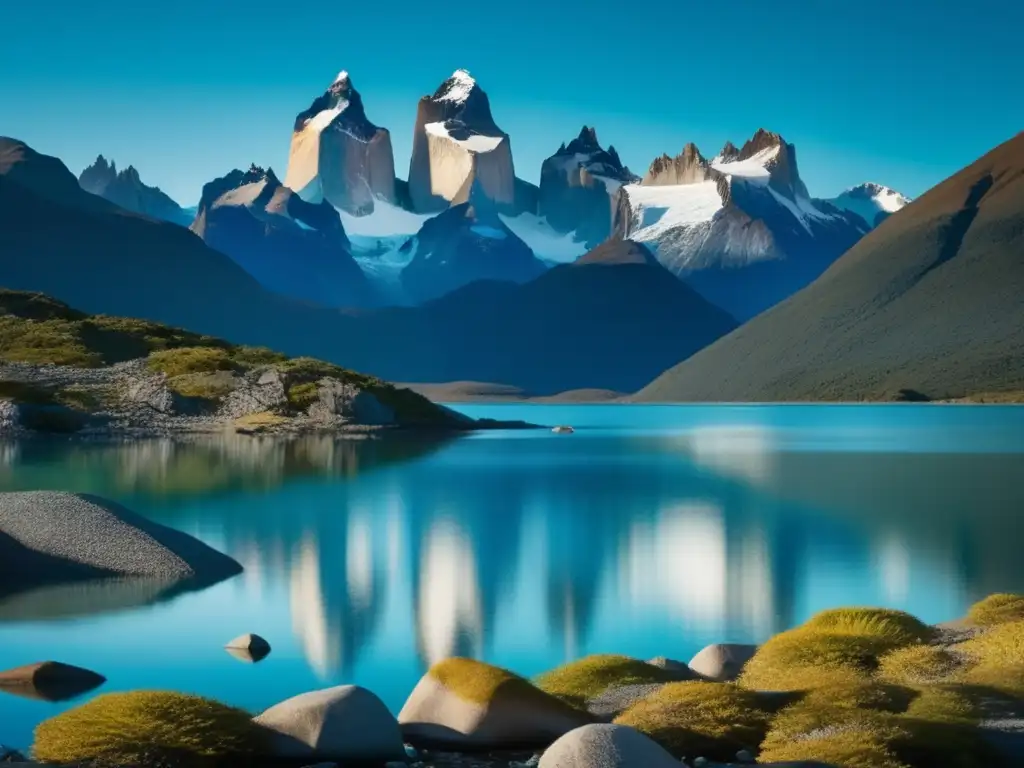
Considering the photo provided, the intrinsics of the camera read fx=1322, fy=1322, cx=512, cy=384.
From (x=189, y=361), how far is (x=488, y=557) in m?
82.9

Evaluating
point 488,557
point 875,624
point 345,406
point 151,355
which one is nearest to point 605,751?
point 875,624

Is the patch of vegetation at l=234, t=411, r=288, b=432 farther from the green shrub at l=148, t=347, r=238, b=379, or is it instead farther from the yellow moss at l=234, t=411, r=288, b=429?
the green shrub at l=148, t=347, r=238, b=379

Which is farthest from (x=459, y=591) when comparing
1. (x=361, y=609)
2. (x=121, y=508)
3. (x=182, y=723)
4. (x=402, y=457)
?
(x=402, y=457)

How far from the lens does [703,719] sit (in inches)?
545

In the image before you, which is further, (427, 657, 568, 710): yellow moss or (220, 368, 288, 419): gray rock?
(220, 368, 288, 419): gray rock

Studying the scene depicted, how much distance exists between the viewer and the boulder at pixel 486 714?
45.4 ft

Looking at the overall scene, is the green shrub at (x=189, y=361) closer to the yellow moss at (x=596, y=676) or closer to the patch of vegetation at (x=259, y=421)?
the patch of vegetation at (x=259, y=421)

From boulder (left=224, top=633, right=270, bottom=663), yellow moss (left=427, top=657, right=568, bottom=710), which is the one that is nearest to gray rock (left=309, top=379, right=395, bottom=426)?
boulder (left=224, top=633, right=270, bottom=663)

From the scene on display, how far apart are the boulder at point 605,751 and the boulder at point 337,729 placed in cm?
234

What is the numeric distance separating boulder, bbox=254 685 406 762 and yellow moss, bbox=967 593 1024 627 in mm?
11575

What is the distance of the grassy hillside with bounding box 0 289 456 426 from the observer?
109 meters

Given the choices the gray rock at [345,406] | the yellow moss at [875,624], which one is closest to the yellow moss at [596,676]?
the yellow moss at [875,624]

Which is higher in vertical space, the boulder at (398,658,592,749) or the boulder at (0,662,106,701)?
the boulder at (398,658,592,749)

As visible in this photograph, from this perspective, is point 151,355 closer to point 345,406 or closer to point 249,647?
point 345,406
